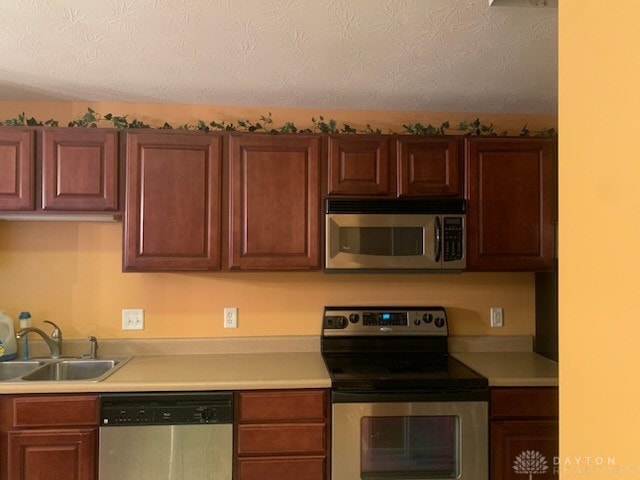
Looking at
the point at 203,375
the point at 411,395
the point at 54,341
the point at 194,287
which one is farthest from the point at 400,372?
the point at 54,341

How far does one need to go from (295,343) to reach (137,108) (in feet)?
5.45

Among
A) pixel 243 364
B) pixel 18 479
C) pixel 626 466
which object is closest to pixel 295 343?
pixel 243 364

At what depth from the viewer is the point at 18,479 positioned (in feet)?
5.87

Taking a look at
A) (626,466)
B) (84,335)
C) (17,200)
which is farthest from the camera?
(84,335)

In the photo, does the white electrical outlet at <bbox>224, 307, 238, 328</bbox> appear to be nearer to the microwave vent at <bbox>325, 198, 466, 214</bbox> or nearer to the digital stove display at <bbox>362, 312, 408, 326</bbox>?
the digital stove display at <bbox>362, 312, 408, 326</bbox>

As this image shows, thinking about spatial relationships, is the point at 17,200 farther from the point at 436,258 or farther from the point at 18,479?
the point at 436,258

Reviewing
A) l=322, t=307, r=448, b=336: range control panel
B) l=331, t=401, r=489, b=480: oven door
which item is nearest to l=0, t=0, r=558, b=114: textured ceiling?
l=322, t=307, r=448, b=336: range control panel

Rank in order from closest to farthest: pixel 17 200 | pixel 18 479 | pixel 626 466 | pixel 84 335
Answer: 1. pixel 626 466
2. pixel 18 479
3. pixel 17 200
4. pixel 84 335

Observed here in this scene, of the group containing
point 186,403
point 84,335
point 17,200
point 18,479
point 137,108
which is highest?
point 137,108

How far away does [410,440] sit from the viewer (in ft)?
6.29

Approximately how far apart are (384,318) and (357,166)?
905mm

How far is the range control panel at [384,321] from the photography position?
2393 mm

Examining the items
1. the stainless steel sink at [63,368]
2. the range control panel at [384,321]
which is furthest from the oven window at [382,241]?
the stainless steel sink at [63,368]

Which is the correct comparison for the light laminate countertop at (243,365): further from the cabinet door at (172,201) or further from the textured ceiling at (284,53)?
the textured ceiling at (284,53)
